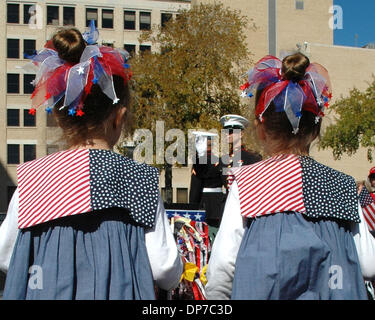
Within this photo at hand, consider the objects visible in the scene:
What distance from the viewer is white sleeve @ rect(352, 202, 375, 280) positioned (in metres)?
2.38

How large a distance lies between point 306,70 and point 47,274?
1546mm

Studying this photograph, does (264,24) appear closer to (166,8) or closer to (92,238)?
(166,8)

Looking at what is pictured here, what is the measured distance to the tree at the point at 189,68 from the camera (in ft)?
73.3

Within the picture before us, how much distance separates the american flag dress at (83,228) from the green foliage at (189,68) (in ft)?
65.0

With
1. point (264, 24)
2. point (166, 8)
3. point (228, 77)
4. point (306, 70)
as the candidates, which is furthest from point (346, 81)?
point (306, 70)

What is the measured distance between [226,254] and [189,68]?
20.9 metres

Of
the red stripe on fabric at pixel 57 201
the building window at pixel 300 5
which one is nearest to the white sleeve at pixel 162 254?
the red stripe on fabric at pixel 57 201

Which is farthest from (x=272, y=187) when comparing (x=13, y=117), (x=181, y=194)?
(x=13, y=117)

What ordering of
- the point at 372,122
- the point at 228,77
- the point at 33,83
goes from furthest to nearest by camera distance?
1. the point at 372,122
2. the point at 228,77
3. the point at 33,83

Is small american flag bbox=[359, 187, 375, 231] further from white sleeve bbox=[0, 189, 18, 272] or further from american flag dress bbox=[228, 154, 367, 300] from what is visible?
white sleeve bbox=[0, 189, 18, 272]

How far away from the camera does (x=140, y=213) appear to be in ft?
7.07

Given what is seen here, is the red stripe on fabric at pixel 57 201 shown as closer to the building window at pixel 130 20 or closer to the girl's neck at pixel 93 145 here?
the girl's neck at pixel 93 145

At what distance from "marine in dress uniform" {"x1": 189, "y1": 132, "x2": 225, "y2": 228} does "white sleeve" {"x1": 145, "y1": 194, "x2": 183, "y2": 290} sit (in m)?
4.55

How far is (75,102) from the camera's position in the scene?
7.34ft
